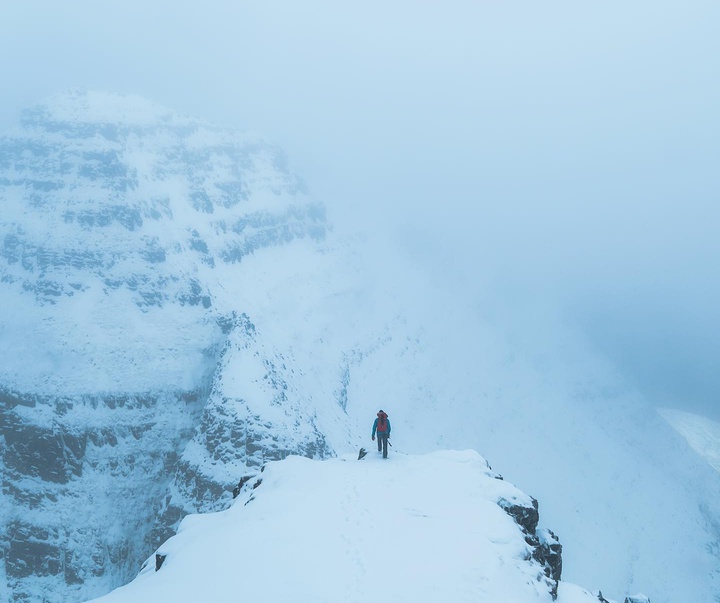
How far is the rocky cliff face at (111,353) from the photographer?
5156 centimetres

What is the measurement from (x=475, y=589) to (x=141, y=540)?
2029 inches

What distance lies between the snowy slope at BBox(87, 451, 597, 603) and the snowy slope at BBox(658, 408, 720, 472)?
4566 inches

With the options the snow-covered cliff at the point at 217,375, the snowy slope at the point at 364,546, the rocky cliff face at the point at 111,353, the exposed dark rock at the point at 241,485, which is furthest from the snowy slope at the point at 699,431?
the exposed dark rock at the point at 241,485

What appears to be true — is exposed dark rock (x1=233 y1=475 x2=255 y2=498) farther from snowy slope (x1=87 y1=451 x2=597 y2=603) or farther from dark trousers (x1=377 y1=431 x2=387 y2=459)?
dark trousers (x1=377 y1=431 x2=387 y2=459)

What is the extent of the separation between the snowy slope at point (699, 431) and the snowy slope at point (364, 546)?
116 metres

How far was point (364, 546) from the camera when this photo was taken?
634 inches

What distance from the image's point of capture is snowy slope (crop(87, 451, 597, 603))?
1409 cm

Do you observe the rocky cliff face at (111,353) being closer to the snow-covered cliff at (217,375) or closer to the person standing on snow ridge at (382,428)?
the snow-covered cliff at (217,375)

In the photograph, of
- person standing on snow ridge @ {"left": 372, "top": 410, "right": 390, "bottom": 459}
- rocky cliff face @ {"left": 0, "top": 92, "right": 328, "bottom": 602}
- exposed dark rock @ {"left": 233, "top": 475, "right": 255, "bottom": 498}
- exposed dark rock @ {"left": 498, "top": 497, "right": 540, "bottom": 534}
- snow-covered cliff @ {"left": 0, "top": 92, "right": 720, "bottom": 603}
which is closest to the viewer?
exposed dark rock @ {"left": 498, "top": 497, "right": 540, "bottom": 534}

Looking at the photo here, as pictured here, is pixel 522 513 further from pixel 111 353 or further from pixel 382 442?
pixel 111 353

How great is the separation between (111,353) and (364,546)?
187ft

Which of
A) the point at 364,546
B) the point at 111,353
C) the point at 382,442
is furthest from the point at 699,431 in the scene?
the point at 364,546

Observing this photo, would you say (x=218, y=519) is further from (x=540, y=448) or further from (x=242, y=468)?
(x=540, y=448)

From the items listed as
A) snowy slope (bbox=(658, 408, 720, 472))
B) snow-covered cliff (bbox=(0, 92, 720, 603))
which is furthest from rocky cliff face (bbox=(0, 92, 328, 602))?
snowy slope (bbox=(658, 408, 720, 472))
